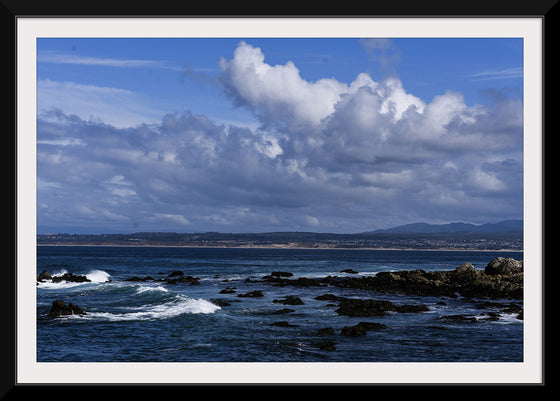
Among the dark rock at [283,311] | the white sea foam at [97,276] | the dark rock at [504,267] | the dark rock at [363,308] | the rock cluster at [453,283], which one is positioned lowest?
the white sea foam at [97,276]

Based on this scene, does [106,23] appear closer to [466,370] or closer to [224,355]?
[466,370]

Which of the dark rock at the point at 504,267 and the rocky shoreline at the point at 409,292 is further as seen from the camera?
the dark rock at the point at 504,267

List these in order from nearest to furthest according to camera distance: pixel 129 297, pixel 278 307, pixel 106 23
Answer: pixel 106 23, pixel 278 307, pixel 129 297

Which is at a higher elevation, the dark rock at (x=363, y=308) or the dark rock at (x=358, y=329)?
the dark rock at (x=358, y=329)

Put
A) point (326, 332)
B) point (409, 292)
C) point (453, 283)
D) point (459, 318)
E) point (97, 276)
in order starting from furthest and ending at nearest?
point (97, 276) < point (453, 283) < point (409, 292) < point (459, 318) < point (326, 332)

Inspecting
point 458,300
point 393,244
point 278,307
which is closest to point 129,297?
point 278,307

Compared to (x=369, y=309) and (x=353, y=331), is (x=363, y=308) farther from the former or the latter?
(x=353, y=331)

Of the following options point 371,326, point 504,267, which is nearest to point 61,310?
point 371,326

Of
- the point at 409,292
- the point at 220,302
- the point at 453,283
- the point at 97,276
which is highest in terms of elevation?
the point at 220,302

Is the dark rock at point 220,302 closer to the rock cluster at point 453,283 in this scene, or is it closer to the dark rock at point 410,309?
the dark rock at point 410,309

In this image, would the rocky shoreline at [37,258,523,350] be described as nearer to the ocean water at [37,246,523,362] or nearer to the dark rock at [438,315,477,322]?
the dark rock at [438,315,477,322]

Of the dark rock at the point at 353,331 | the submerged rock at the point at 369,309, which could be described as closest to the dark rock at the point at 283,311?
the submerged rock at the point at 369,309
